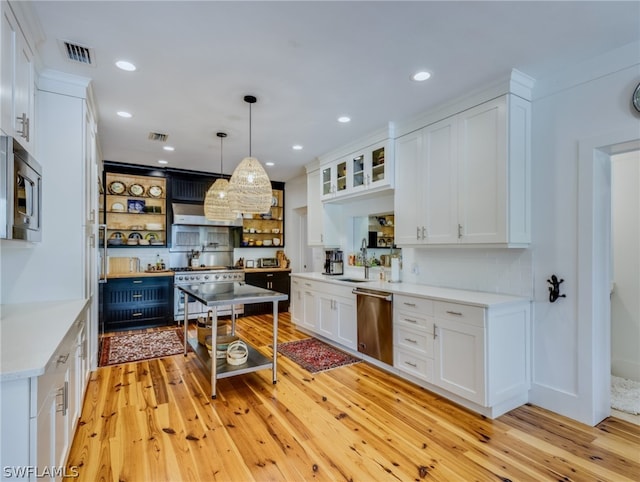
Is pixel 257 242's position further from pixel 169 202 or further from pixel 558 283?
pixel 558 283

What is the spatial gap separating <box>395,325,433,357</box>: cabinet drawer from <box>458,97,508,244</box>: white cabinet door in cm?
95

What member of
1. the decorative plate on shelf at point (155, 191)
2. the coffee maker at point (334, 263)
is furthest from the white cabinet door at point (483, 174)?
the decorative plate on shelf at point (155, 191)

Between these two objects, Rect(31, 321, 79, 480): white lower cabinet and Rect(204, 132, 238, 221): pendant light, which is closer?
Rect(31, 321, 79, 480): white lower cabinet

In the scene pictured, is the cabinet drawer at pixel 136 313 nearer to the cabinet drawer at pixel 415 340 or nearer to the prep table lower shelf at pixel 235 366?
the prep table lower shelf at pixel 235 366

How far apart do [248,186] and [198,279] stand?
10.9 feet

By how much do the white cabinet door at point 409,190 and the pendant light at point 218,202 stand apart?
78.4 inches

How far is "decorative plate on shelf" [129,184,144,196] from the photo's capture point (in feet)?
19.2

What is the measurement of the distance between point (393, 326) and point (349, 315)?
749mm

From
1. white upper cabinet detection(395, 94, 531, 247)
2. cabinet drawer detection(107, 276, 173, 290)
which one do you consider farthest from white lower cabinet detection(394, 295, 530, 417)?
cabinet drawer detection(107, 276, 173, 290)

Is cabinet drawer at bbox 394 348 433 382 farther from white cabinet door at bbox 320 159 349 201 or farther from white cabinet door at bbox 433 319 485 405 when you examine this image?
white cabinet door at bbox 320 159 349 201

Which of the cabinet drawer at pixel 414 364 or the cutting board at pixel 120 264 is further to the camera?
the cutting board at pixel 120 264

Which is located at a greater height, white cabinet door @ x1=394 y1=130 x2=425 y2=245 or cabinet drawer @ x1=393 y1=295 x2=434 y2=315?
white cabinet door @ x1=394 y1=130 x2=425 y2=245

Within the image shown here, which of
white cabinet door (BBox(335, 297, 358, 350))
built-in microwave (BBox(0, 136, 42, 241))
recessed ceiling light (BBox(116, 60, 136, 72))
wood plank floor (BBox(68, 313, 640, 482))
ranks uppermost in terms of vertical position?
recessed ceiling light (BBox(116, 60, 136, 72))

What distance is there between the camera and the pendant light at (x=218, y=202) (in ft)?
13.7
